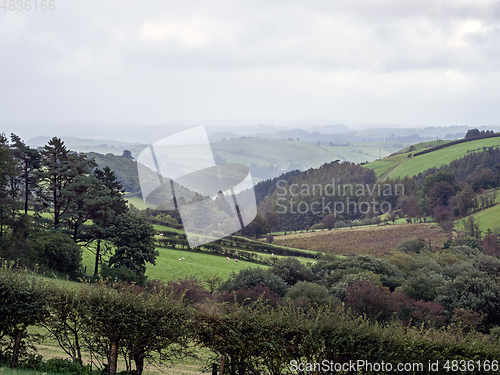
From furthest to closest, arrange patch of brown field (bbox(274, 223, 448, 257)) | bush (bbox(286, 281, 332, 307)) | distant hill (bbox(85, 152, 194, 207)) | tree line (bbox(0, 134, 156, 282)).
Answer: distant hill (bbox(85, 152, 194, 207)), patch of brown field (bbox(274, 223, 448, 257)), tree line (bbox(0, 134, 156, 282)), bush (bbox(286, 281, 332, 307))

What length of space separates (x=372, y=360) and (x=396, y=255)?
37.9m

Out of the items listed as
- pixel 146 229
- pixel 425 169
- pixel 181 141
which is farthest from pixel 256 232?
pixel 425 169

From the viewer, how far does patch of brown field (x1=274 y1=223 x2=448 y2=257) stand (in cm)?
7306

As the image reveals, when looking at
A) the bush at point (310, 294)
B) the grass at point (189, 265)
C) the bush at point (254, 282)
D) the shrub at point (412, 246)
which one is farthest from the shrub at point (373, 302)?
the shrub at point (412, 246)

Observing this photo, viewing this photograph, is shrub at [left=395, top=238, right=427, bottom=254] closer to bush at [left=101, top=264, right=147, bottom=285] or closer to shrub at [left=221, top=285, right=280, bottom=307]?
shrub at [left=221, top=285, right=280, bottom=307]

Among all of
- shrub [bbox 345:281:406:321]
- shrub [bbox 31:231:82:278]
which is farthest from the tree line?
shrub [bbox 345:281:406:321]

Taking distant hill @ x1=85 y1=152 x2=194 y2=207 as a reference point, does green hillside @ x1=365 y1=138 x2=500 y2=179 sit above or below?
above

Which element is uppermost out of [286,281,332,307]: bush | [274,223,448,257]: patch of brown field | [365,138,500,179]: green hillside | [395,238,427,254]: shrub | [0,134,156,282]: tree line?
[365,138,500,179]: green hillside

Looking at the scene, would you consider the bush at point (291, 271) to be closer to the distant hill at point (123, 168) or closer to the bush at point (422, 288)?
the bush at point (422, 288)

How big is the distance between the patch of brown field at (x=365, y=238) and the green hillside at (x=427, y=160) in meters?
59.4

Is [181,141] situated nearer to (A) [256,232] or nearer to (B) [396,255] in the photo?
(B) [396,255]

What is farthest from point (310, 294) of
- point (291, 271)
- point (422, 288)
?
point (422, 288)

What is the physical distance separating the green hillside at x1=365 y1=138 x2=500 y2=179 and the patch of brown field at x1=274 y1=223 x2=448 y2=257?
59.4 metres

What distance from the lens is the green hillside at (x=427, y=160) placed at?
468 feet
